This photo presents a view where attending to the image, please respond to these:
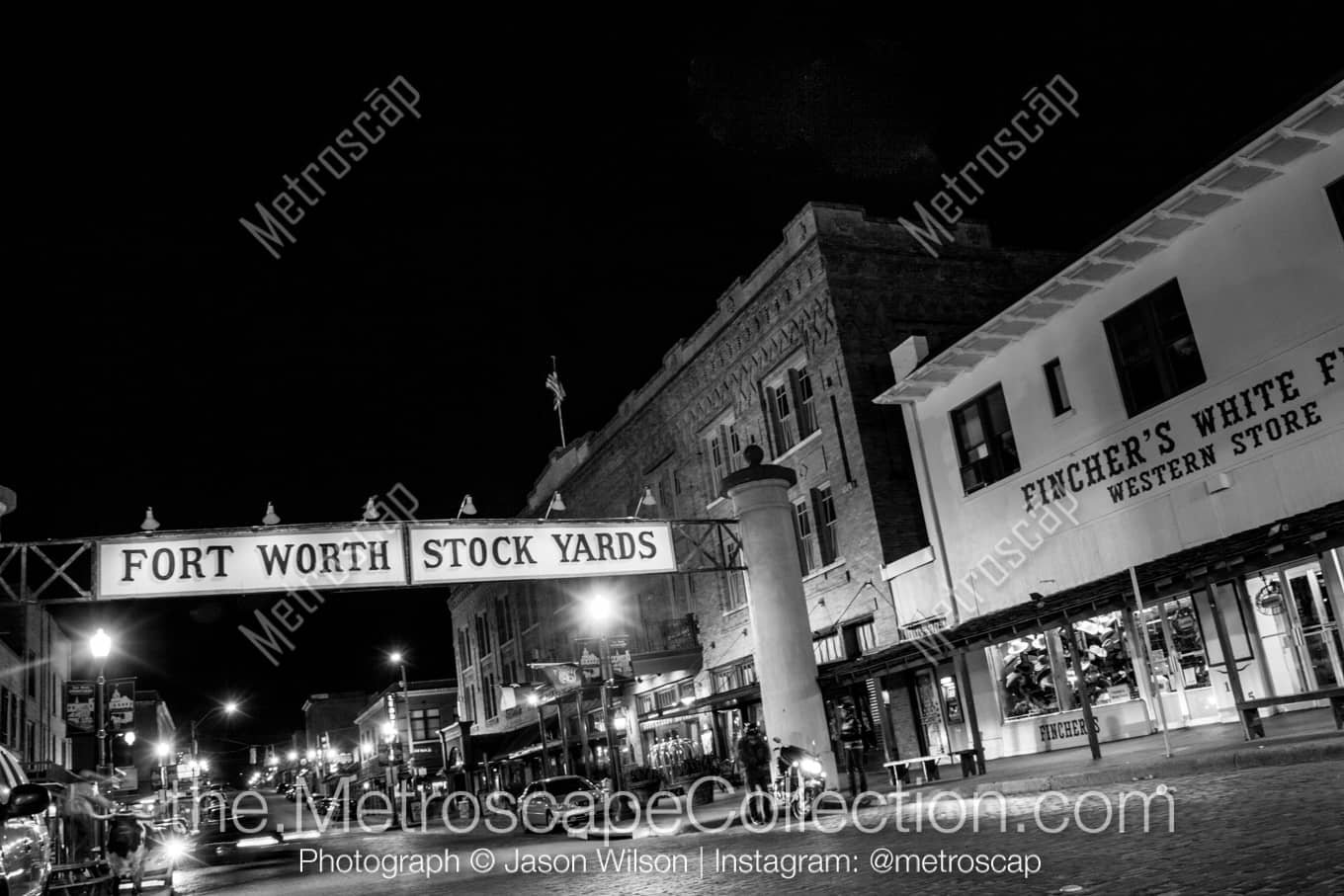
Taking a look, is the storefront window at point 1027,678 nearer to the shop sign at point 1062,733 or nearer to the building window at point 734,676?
the shop sign at point 1062,733

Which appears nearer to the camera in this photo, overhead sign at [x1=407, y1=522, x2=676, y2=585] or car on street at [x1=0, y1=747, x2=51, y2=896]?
car on street at [x1=0, y1=747, x2=51, y2=896]

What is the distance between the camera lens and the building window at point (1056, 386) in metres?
20.9

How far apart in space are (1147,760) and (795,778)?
5325 millimetres

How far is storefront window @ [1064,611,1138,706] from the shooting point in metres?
20.8

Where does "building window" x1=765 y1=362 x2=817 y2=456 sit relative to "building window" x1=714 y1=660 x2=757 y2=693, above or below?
above

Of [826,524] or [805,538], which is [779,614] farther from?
[805,538]

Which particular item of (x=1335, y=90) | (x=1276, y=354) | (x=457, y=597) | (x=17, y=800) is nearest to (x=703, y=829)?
(x=1276, y=354)

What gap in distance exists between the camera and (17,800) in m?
6.85

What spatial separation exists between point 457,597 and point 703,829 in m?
48.5

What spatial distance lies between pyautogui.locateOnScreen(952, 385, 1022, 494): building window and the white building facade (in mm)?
47

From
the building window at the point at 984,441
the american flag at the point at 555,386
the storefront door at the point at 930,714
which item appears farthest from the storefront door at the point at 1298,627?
the american flag at the point at 555,386

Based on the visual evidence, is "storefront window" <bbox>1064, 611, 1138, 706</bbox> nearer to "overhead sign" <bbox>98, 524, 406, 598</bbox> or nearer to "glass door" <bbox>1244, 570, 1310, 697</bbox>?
"glass door" <bbox>1244, 570, 1310, 697</bbox>

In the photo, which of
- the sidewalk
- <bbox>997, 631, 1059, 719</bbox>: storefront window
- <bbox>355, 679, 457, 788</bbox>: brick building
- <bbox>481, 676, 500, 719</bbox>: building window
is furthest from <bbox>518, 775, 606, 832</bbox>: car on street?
<bbox>355, 679, 457, 788</bbox>: brick building

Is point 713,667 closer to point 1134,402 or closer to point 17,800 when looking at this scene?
point 1134,402
